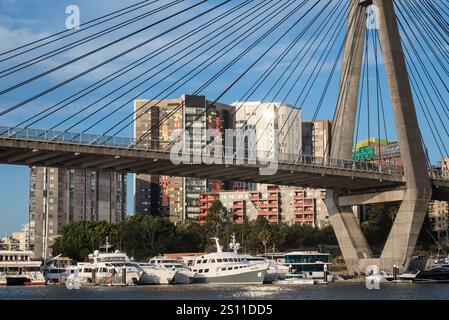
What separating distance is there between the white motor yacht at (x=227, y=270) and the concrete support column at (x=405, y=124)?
14.9m

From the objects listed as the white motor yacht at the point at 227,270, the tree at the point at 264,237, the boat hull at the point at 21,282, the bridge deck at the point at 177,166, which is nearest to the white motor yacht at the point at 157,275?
the white motor yacht at the point at 227,270

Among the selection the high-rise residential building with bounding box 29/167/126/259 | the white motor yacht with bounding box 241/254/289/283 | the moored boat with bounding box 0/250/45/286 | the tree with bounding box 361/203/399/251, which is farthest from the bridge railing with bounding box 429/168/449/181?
the high-rise residential building with bounding box 29/167/126/259

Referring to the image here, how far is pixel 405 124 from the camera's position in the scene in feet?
239

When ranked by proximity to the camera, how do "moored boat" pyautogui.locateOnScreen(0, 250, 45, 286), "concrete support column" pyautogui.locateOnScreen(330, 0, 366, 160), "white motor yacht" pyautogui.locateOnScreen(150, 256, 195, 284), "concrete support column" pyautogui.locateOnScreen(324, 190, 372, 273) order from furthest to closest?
"moored boat" pyautogui.locateOnScreen(0, 250, 45, 286) < "concrete support column" pyautogui.locateOnScreen(324, 190, 372, 273) < "white motor yacht" pyautogui.locateOnScreen(150, 256, 195, 284) < "concrete support column" pyautogui.locateOnScreen(330, 0, 366, 160)

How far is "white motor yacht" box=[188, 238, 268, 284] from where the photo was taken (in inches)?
2936

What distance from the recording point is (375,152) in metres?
180

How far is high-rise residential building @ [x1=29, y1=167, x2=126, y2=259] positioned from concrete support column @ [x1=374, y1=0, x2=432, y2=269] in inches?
4167

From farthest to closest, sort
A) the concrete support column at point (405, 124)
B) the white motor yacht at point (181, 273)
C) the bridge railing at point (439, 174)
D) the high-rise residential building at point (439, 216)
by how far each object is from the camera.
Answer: the high-rise residential building at point (439, 216), the bridge railing at point (439, 174), the white motor yacht at point (181, 273), the concrete support column at point (405, 124)

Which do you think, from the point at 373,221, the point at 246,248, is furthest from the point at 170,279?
the point at 373,221

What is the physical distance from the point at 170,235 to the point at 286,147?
239 feet

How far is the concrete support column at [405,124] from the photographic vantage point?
72812 mm

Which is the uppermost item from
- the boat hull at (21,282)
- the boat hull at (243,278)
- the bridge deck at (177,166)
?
the bridge deck at (177,166)

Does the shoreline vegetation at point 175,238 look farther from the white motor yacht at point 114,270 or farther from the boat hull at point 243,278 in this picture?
the boat hull at point 243,278

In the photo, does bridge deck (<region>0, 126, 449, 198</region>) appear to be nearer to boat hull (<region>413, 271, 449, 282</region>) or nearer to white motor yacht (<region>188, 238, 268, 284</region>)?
white motor yacht (<region>188, 238, 268, 284</region>)
